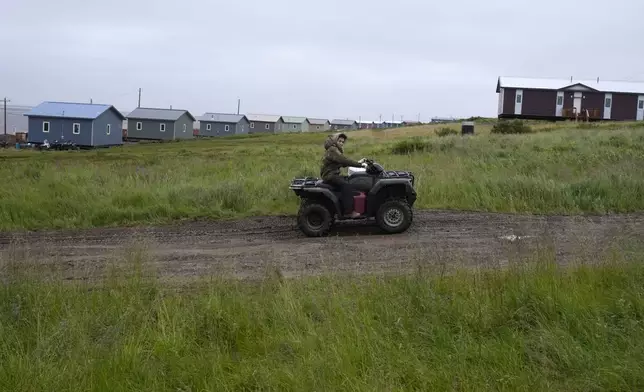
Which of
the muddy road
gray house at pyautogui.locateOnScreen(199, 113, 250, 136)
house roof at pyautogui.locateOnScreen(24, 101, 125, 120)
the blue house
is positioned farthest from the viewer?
gray house at pyautogui.locateOnScreen(199, 113, 250, 136)

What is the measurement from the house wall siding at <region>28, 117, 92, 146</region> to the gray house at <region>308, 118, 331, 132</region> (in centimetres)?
6301

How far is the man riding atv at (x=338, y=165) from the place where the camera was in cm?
1005

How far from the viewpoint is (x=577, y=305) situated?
198 inches

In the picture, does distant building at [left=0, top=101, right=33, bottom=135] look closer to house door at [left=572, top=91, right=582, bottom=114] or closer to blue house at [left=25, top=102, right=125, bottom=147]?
blue house at [left=25, top=102, right=125, bottom=147]

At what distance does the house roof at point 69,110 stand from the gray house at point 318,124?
2394 inches

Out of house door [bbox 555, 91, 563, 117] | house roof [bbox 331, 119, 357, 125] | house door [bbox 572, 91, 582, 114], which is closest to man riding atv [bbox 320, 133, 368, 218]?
Answer: house door [bbox 555, 91, 563, 117]

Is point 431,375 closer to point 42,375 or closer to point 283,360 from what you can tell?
point 283,360

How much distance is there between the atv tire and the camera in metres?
10.4

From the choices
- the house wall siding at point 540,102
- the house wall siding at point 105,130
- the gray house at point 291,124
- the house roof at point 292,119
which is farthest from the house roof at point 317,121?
the house wall siding at point 540,102

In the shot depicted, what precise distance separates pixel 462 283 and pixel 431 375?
1.63 metres

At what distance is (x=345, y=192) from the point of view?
1043 centimetres

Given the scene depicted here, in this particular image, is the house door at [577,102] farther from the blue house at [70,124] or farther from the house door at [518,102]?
the blue house at [70,124]

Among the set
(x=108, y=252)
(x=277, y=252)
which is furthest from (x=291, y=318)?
(x=108, y=252)

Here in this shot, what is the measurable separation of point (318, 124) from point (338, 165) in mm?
117099
